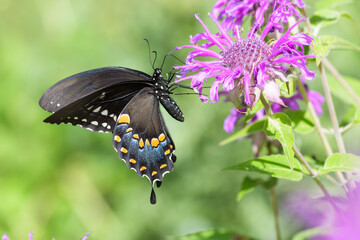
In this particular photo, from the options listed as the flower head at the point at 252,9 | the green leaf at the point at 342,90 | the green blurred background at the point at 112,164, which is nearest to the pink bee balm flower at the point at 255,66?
the flower head at the point at 252,9

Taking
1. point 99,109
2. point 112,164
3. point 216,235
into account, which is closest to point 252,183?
point 216,235

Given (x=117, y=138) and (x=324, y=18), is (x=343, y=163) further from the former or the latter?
(x=117, y=138)

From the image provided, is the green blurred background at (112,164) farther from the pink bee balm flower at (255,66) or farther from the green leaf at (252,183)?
the pink bee balm flower at (255,66)

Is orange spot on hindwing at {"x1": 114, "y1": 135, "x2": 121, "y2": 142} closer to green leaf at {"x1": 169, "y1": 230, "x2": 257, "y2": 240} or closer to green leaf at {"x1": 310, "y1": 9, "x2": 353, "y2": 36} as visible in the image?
green leaf at {"x1": 169, "y1": 230, "x2": 257, "y2": 240}

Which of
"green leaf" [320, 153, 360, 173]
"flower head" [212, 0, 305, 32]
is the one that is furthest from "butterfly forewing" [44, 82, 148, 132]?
"green leaf" [320, 153, 360, 173]

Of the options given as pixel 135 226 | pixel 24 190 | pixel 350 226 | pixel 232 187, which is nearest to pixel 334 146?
pixel 232 187
